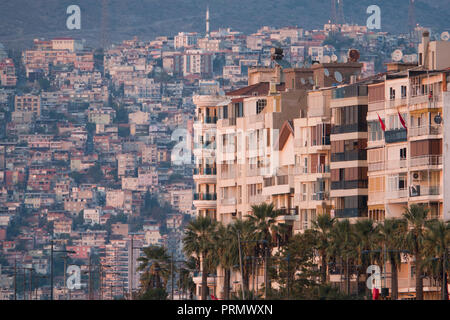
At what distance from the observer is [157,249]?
145625 millimetres

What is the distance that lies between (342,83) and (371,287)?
30411 millimetres

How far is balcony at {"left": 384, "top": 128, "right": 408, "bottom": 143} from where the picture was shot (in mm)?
111375

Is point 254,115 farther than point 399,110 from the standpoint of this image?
Yes

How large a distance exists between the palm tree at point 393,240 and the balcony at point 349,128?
1574 cm

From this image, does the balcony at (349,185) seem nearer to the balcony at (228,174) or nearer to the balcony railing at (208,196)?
the balcony at (228,174)

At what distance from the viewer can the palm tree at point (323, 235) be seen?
357 ft

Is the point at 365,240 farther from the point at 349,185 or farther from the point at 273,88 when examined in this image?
the point at 273,88

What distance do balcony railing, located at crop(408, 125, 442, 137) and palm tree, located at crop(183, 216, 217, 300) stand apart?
60.5 feet

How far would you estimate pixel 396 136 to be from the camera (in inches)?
4412

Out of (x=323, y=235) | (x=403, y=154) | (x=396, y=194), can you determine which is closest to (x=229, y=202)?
(x=403, y=154)

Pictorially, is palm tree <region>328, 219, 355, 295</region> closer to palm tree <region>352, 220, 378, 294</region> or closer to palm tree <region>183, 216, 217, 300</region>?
palm tree <region>352, 220, 378, 294</region>
